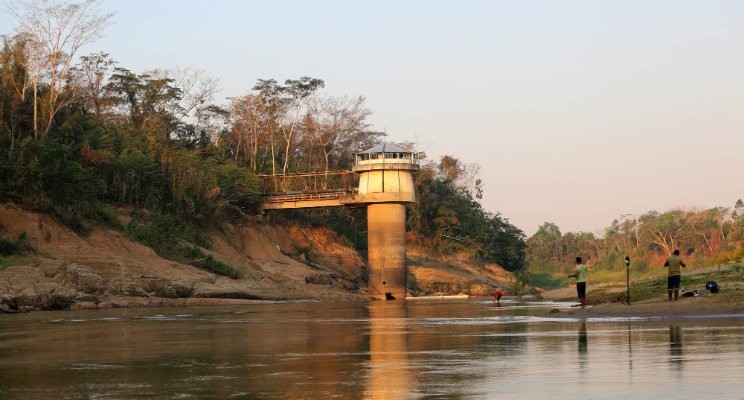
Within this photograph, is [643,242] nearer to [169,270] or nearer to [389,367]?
[169,270]

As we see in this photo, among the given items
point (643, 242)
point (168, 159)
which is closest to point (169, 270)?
point (168, 159)

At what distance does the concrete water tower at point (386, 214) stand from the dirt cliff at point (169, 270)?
7.43 feet

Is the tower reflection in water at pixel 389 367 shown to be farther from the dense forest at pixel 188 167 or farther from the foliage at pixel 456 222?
the foliage at pixel 456 222

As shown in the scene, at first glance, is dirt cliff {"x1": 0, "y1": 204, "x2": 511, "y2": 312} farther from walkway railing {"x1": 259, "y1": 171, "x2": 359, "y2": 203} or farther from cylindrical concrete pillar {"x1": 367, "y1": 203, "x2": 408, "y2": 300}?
walkway railing {"x1": 259, "y1": 171, "x2": 359, "y2": 203}

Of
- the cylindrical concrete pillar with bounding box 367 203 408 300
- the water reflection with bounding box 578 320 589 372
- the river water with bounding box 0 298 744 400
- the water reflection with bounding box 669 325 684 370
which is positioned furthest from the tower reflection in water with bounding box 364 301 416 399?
the cylindrical concrete pillar with bounding box 367 203 408 300

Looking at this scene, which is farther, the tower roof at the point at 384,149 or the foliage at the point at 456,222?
the foliage at the point at 456,222

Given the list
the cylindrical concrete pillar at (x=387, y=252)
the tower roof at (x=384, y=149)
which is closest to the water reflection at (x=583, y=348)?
the cylindrical concrete pillar at (x=387, y=252)

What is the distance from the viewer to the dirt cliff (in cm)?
4822

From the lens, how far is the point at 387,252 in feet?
254

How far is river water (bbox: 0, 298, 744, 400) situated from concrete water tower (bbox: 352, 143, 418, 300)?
49856 millimetres

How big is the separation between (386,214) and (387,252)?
9.30ft

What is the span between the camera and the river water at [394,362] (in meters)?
13.5

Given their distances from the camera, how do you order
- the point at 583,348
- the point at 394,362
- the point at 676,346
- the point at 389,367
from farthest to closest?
1. the point at 583,348
2. the point at 676,346
3. the point at 394,362
4. the point at 389,367

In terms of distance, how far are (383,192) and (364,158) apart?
12.9 feet
